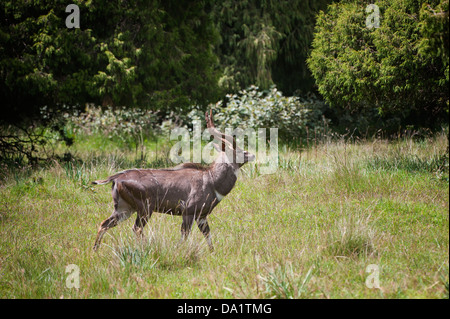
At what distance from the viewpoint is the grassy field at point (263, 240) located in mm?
4199

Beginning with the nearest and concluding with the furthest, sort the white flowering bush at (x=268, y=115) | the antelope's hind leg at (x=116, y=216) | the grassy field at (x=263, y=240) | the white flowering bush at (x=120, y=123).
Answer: the grassy field at (x=263, y=240)
the antelope's hind leg at (x=116, y=216)
the white flowering bush at (x=268, y=115)
the white flowering bush at (x=120, y=123)

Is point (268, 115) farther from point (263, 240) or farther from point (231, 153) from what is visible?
point (231, 153)

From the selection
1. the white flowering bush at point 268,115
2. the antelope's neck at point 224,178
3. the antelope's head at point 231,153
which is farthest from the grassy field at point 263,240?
the white flowering bush at point 268,115

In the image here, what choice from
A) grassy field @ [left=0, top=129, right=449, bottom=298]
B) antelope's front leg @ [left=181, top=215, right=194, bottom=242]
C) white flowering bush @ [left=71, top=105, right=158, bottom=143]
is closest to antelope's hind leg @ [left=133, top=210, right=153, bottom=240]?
grassy field @ [left=0, top=129, right=449, bottom=298]

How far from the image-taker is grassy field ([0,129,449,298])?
13.8 ft

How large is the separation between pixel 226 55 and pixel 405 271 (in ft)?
52.0

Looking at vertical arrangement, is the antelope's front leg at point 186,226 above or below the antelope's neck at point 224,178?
below

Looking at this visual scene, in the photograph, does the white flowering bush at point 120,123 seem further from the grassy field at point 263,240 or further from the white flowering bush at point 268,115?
the grassy field at point 263,240

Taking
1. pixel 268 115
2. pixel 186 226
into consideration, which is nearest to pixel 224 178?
pixel 186 226

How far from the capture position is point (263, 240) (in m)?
5.45

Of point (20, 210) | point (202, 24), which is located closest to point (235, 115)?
point (202, 24)

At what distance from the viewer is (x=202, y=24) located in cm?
1234

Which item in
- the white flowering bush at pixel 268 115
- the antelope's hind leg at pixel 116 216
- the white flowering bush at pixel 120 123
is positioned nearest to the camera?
the antelope's hind leg at pixel 116 216

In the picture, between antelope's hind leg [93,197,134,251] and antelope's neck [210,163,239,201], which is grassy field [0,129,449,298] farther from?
antelope's neck [210,163,239,201]
